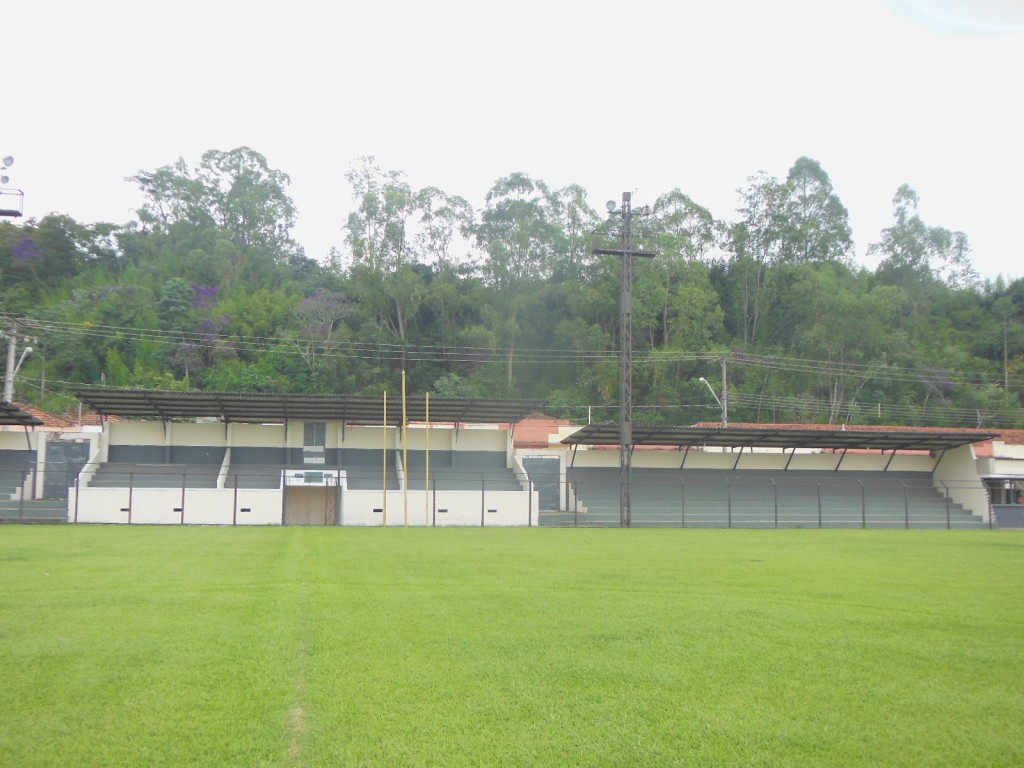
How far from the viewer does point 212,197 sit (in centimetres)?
8700

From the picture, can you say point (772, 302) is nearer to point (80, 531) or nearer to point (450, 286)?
point (450, 286)

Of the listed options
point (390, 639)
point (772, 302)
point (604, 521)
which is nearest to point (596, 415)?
point (772, 302)

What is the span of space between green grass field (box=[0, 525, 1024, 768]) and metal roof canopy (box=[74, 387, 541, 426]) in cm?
2482

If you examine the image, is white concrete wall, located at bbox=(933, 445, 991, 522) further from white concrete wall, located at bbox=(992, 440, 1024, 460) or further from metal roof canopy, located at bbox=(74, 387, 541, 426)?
metal roof canopy, located at bbox=(74, 387, 541, 426)

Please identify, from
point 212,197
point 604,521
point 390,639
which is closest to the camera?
point 390,639

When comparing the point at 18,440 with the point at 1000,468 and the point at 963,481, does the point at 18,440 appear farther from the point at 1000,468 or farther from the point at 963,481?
the point at 1000,468

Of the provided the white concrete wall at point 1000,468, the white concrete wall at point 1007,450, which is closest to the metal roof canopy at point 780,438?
the white concrete wall at point 1000,468

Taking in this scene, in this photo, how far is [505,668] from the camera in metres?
8.05

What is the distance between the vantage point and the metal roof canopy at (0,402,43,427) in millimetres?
36594

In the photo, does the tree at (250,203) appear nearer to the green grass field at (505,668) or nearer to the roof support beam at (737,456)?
the roof support beam at (737,456)

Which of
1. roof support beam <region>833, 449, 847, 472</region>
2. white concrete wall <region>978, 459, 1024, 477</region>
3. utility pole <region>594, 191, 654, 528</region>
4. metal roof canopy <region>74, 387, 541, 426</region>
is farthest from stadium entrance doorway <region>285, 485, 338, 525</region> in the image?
white concrete wall <region>978, 459, 1024, 477</region>

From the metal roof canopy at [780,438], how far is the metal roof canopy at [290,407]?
13.0 ft

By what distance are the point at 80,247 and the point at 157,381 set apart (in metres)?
26.6

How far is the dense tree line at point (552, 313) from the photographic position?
6588cm
